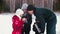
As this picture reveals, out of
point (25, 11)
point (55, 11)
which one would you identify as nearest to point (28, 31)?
point (25, 11)

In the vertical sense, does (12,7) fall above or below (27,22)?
above

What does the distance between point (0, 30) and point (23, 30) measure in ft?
0.65

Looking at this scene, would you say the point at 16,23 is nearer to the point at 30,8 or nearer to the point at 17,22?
the point at 17,22

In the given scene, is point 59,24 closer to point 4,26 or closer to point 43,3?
point 43,3

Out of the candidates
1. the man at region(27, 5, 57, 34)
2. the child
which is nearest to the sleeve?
the child

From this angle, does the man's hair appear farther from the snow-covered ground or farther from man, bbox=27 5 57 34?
the snow-covered ground

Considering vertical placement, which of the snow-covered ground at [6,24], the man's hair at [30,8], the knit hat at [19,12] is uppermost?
the man's hair at [30,8]

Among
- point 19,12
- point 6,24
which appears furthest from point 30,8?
point 6,24

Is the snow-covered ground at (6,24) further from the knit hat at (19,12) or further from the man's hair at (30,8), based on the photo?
the man's hair at (30,8)

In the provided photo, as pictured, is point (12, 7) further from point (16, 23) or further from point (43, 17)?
point (43, 17)

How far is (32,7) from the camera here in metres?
1.22

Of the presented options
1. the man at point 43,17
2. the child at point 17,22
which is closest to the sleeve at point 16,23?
the child at point 17,22

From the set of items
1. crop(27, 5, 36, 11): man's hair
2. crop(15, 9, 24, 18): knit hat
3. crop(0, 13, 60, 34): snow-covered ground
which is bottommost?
crop(0, 13, 60, 34): snow-covered ground

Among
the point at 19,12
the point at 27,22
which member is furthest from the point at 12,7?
the point at 27,22
